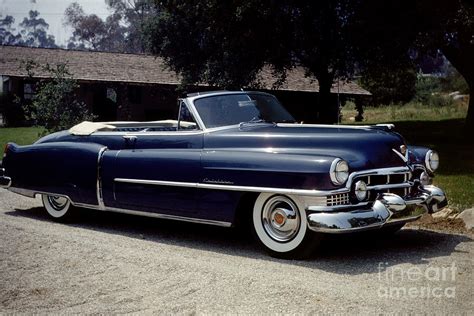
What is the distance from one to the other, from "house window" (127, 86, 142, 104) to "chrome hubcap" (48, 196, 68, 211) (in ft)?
92.1

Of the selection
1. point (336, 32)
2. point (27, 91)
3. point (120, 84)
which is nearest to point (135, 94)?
point (120, 84)

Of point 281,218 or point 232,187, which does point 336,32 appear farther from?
point 281,218

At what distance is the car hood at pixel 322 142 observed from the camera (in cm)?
548

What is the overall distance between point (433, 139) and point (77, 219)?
14415 millimetres

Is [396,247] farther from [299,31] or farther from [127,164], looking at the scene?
[299,31]

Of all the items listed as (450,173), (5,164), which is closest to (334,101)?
(450,173)

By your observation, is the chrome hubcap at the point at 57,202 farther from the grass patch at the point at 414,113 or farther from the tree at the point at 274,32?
the grass patch at the point at 414,113

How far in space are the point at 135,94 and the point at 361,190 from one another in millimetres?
31146

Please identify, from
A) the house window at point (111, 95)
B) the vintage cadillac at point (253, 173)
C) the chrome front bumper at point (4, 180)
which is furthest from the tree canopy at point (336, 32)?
the house window at point (111, 95)

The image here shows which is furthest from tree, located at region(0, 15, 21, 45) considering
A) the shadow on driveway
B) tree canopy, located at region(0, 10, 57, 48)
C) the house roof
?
the shadow on driveway

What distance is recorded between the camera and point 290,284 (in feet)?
15.0

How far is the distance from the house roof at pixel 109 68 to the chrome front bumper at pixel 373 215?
2631 centimetres

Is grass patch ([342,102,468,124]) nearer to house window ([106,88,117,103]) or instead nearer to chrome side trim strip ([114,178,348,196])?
house window ([106,88,117,103])

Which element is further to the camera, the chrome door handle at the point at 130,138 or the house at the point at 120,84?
the house at the point at 120,84
